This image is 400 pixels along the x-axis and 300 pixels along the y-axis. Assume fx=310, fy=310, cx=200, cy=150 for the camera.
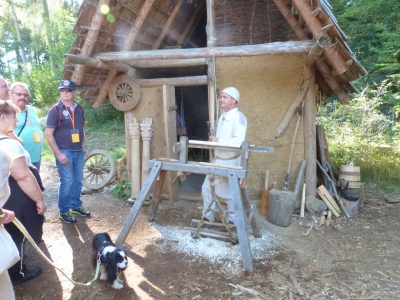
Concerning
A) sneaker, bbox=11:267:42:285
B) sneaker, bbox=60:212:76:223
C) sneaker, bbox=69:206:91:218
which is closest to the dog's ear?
sneaker, bbox=11:267:42:285

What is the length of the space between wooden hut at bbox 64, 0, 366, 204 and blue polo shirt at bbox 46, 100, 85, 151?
770mm

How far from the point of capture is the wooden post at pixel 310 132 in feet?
16.8

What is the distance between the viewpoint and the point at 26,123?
4176 millimetres

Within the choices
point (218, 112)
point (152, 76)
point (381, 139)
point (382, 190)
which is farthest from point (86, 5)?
point (381, 139)

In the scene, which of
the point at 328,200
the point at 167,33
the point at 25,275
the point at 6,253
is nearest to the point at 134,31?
the point at 167,33

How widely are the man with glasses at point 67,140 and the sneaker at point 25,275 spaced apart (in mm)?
1387

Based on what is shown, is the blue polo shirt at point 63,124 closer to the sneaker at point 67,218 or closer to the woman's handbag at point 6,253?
the sneaker at point 67,218

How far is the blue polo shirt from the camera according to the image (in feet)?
14.4

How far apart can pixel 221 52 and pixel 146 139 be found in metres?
2.14

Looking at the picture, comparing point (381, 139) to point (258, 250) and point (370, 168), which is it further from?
point (258, 250)

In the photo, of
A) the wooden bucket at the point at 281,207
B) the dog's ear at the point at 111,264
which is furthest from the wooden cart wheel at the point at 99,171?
the dog's ear at the point at 111,264

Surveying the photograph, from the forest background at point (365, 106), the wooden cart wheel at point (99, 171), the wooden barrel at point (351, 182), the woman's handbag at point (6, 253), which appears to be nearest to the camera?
the woman's handbag at point (6, 253)

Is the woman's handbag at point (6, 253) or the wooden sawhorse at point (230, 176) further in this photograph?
the wooden sawhorse at point (230, 176)

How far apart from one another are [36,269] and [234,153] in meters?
2.77
